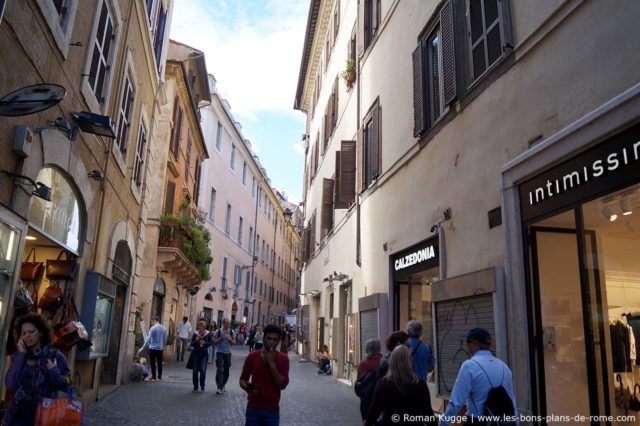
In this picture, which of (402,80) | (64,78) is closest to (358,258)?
(402,80)

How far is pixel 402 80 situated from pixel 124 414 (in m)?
8.08

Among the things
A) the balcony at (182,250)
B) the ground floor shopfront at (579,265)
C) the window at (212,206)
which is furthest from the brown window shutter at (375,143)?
the window at (212,206)

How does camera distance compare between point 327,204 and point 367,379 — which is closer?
point 367,379

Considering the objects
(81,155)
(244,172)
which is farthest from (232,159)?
(81,155)

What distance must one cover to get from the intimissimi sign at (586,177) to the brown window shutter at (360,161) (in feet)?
26.2

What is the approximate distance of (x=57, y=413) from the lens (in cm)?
403

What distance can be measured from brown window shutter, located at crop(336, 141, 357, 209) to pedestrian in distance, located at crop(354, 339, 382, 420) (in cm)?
927

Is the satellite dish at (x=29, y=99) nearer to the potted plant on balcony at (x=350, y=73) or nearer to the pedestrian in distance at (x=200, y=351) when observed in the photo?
the pedestrian in distance at (x=200, y=351)

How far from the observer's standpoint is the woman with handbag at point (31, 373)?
414cm

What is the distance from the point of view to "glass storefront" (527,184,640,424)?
17.7 feet

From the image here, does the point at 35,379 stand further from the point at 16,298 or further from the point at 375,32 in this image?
the point at 375,32

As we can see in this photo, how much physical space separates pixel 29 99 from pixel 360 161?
1016cm

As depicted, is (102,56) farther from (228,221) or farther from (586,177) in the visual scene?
(228,221)

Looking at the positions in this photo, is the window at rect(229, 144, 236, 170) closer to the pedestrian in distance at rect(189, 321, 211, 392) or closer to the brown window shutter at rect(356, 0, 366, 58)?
the brown window shutter at rect(356, 0, 366, 58)
